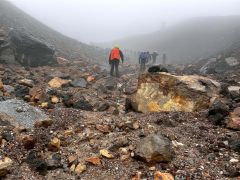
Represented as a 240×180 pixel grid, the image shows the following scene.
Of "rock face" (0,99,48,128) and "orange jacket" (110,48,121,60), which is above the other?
"orange jacket" (110,48,121,60)

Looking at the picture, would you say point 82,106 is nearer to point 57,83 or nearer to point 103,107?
point 103,107

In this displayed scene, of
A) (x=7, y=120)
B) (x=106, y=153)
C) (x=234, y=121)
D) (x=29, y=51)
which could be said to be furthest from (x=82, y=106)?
(x=29, y=51)

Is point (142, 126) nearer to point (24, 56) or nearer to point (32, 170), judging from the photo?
point (32, 170)

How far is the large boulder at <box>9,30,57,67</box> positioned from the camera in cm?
2003

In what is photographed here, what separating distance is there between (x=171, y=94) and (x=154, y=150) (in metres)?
3.69

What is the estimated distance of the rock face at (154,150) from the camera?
7.25m

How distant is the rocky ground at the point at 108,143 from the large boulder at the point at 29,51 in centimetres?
894

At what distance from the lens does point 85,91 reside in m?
Answer: 14.2

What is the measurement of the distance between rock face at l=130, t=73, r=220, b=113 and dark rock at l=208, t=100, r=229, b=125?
2.54 feet

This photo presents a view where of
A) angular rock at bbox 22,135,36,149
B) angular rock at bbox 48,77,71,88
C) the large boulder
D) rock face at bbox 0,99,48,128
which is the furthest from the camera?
the large boulder

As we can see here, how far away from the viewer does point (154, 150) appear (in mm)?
7301

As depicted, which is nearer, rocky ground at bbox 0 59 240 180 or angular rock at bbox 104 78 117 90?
rocky ground at bbox 0 59 240 180

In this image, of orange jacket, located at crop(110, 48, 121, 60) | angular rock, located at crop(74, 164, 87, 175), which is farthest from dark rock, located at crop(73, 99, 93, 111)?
orange jacket, located at crop(110, 48, 121, 60)

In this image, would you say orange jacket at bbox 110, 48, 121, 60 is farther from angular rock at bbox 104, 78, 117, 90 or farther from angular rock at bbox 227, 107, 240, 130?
angular rock at bbox 227, 107, 240, 130
